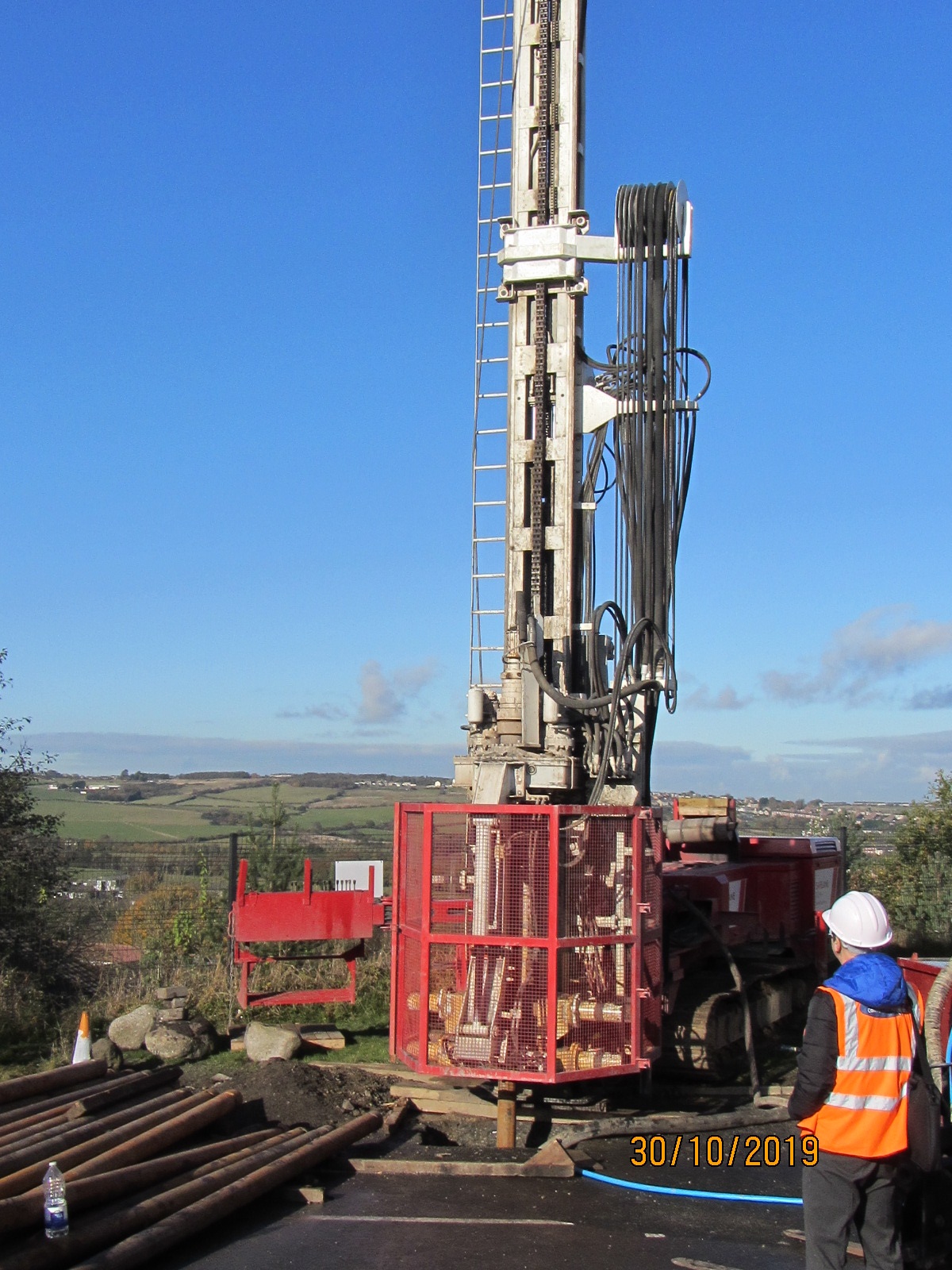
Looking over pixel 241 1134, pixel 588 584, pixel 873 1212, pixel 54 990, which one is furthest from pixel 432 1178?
pixel 54 990

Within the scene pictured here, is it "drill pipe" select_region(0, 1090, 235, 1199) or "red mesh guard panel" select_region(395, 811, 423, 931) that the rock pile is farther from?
"red mesh guard panel" select_region(395, 811, 423, 931)

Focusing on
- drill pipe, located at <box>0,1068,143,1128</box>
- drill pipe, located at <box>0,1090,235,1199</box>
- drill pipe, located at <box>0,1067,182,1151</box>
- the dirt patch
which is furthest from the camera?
the dirt patch

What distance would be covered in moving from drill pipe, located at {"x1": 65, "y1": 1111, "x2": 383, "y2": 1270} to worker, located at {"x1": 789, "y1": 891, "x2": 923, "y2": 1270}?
3.51 metres

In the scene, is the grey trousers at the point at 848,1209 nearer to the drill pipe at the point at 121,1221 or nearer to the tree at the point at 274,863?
the drill pipe at the point at 121,1221

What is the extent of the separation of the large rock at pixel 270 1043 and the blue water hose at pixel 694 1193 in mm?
4188

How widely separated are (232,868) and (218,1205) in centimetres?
857

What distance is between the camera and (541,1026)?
Answer: 8.86m

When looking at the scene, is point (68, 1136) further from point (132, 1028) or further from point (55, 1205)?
point (132, 1028)

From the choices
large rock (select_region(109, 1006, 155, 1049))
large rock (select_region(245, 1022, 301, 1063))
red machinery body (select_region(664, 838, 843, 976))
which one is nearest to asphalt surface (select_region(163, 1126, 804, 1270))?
red machinery body (select_region(664, 838, 843, 976))

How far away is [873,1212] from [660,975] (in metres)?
4.67

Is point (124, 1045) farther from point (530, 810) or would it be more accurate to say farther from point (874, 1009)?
point (874, 1009)

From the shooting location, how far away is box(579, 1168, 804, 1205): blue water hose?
7.97 m
